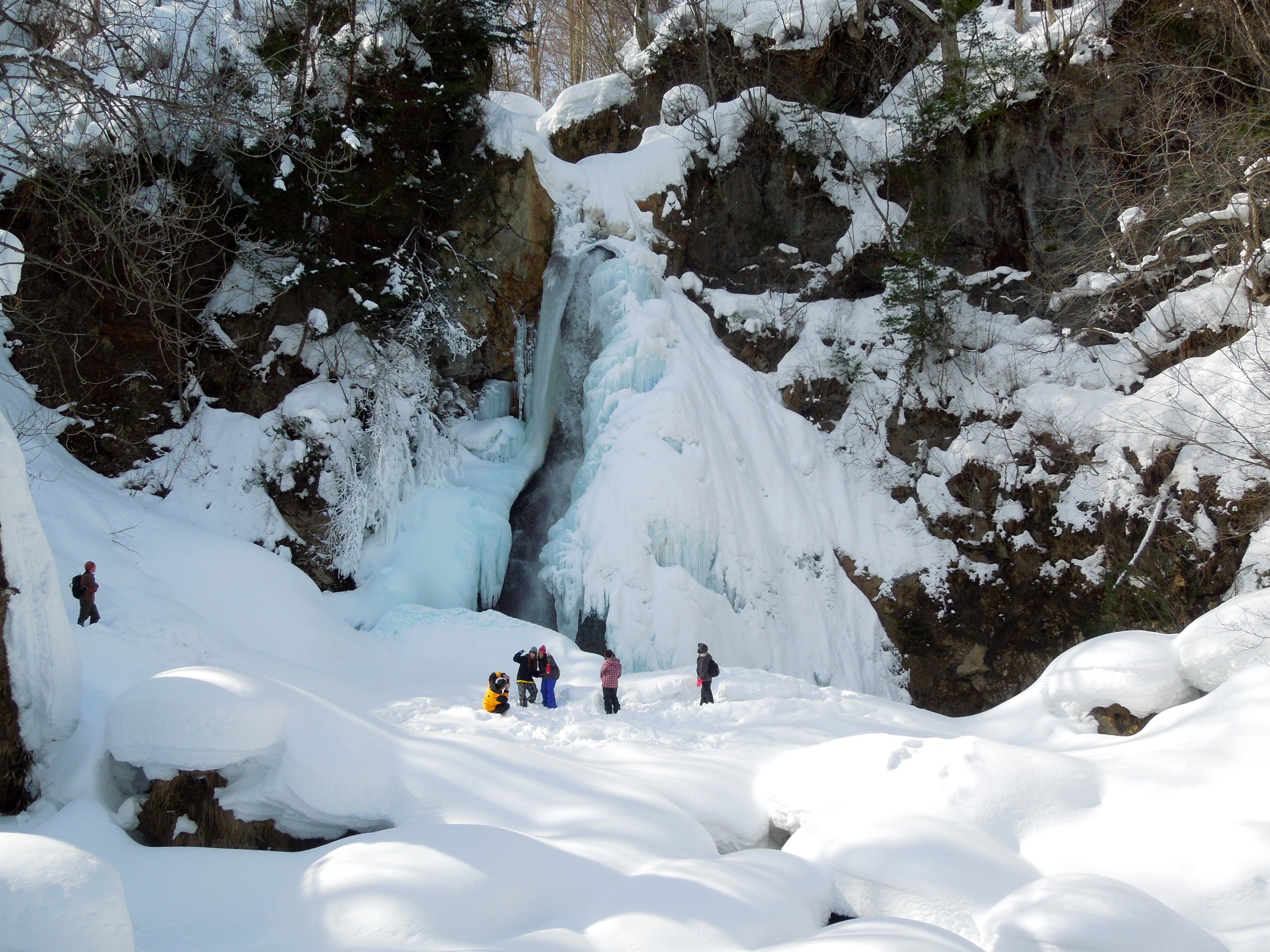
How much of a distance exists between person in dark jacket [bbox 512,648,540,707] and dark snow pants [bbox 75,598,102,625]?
410 cm

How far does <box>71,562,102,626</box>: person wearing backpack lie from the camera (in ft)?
25.5

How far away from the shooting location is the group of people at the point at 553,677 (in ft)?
26.7

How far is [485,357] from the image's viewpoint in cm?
1424

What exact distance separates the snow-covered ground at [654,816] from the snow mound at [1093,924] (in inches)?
0.5

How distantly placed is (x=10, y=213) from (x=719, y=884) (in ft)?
44.9

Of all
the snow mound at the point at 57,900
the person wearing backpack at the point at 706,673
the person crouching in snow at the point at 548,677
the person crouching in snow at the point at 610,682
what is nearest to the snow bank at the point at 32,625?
the snow mound at the point at 57,900

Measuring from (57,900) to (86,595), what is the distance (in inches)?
232

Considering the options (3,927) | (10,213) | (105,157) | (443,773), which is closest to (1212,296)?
(443,773)

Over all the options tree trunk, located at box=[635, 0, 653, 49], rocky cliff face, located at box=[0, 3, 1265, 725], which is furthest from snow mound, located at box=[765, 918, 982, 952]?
tree trunk, located at box=[635, 0, 653, 49]

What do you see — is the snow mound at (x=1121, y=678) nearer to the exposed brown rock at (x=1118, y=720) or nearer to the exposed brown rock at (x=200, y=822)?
the exposed brown rock at (x=1118, y=720)

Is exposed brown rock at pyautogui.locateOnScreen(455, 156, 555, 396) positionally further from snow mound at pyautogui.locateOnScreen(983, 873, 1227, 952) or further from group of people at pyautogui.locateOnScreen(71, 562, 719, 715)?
snow mound at pyautogui.locateOnScreen(983, 873, 1227, 952)

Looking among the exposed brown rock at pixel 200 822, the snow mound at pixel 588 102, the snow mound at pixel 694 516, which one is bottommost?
the exposed brown rock at pixel 200 822

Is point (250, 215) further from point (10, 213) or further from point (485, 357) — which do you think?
point (485, 357)

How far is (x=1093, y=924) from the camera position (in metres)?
3.54
